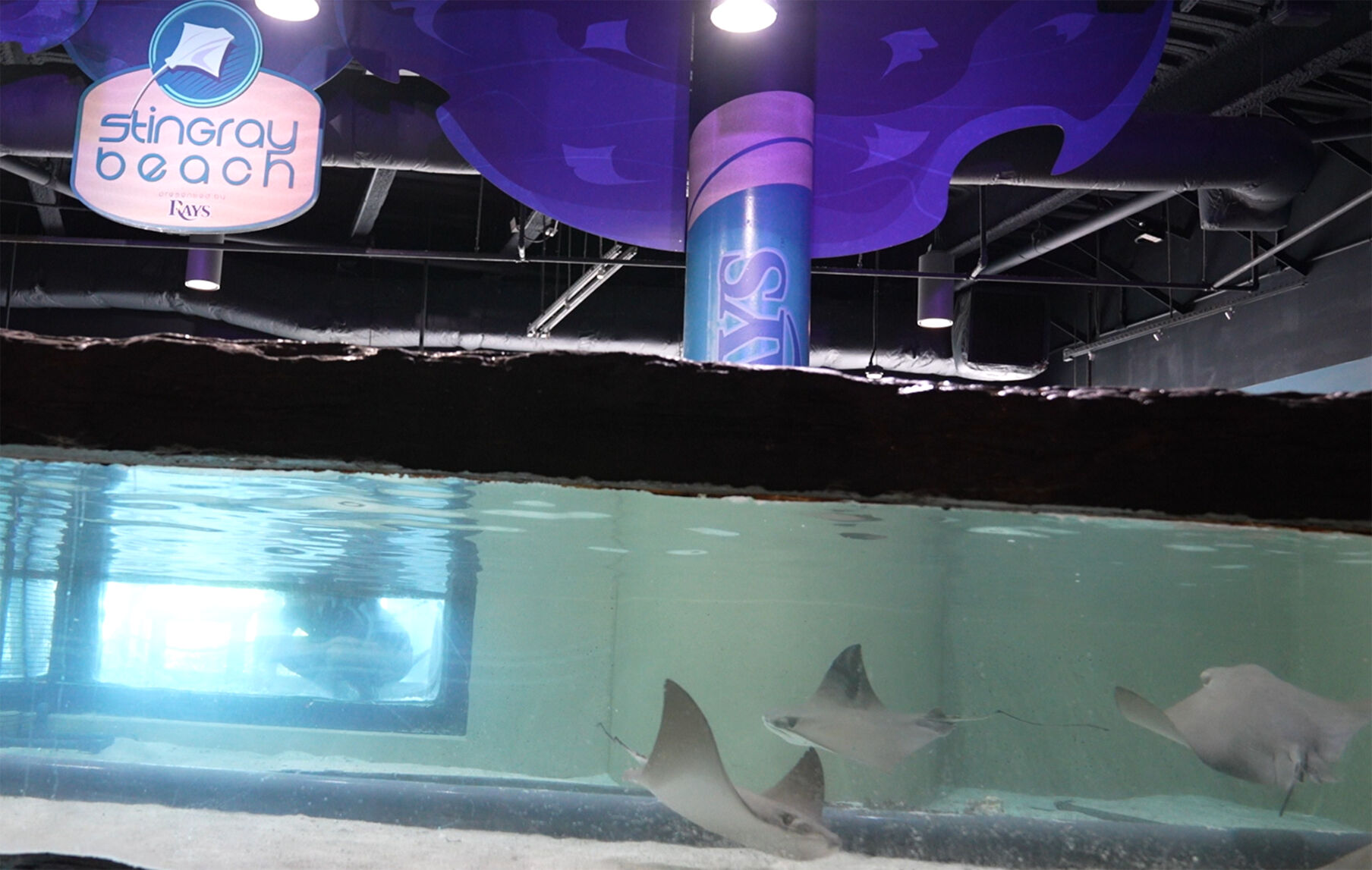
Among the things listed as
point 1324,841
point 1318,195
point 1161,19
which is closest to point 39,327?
point 1161,19

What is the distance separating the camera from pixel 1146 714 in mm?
2482

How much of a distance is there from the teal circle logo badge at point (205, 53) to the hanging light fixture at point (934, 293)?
631 cm

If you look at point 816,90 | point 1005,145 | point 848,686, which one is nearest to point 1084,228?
point 1005,145

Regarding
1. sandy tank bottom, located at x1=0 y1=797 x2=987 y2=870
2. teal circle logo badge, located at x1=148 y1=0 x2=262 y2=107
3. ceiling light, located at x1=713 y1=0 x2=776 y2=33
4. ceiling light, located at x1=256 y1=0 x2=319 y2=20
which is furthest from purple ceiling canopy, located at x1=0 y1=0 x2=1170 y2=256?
sandy tank bottom, located at x1=0 y1=797 x2=987 y2=870

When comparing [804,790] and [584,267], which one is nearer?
[804,790]

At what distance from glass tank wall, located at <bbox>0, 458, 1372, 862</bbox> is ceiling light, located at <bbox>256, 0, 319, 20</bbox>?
224 centimetres

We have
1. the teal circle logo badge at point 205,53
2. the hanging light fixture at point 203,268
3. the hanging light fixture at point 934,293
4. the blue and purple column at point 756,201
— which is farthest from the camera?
the hanging light fixture at point 934,293

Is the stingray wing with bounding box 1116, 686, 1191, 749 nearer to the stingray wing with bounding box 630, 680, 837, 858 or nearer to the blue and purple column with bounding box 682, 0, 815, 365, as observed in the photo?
the stingray wing with bounding box 630, 680, 837, 858

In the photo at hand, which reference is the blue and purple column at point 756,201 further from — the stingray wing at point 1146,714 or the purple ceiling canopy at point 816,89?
the stingray wing at point 1146,714

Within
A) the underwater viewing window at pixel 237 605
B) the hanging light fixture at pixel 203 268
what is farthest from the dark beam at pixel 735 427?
the hanging light fixture at pixel 203 268

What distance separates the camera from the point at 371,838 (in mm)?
1869

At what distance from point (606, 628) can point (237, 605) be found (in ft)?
6.11

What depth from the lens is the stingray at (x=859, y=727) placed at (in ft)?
8.89

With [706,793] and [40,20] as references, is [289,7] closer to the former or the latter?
[40,20]
